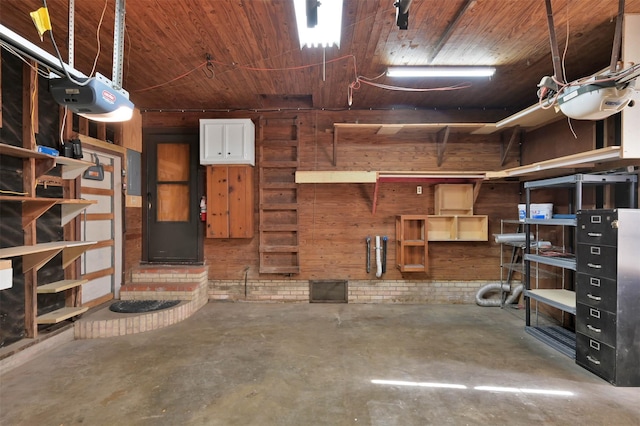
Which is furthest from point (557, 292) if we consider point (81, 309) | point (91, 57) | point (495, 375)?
point (91, 57)

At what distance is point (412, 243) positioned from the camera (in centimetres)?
440

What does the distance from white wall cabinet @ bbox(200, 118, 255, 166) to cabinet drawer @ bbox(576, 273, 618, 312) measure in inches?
159

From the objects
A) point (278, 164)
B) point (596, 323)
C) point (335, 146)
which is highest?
point (335, 146)

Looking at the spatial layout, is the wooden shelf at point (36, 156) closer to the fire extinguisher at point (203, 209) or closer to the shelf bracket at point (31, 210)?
the shelf bracket at point (31, 210)

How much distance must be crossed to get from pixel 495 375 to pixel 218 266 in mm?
3842

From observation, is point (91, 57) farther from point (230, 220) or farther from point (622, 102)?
point (622, 102)

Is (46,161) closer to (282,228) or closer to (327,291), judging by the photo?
(282,228)

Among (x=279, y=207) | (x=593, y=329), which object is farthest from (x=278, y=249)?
(x=593, y=329)

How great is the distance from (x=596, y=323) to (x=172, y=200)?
17.6 feet

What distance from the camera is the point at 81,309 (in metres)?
3.30

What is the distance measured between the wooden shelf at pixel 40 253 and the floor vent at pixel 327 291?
2950 mm

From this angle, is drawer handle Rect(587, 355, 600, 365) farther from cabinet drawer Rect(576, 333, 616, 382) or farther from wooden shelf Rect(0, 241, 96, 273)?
wooden shelf Rect(0, 241, 96, 273)

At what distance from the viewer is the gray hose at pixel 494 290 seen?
14.3 feet

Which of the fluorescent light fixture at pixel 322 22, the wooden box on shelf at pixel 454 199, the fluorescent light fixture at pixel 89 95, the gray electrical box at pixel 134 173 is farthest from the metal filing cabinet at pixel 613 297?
A: the gray electrical box at pixel 134 173
